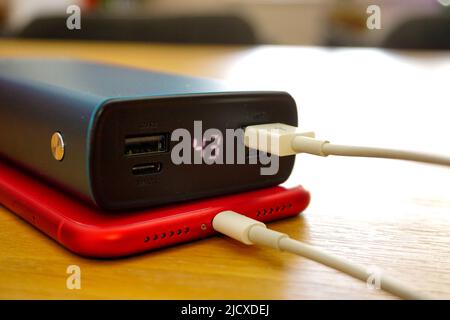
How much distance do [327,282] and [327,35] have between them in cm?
396

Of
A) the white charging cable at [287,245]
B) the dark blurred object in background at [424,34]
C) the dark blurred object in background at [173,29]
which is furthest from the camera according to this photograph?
the dark blurred object in background at [173,29]

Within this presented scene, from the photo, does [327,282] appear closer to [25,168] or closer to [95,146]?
[95,146]

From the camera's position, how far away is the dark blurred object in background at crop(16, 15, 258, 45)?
2.56 meters

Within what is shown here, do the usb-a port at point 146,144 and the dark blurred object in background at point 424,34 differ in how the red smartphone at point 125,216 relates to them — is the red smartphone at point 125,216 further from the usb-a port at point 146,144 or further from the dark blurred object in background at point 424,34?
the dark blurred object in background at point 424,34

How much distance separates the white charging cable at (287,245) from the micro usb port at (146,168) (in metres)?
0.06

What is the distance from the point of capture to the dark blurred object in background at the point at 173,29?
8.41 ft

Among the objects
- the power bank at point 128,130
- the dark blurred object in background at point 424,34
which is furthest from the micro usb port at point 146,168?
the dark blurred object in background at point 424,34

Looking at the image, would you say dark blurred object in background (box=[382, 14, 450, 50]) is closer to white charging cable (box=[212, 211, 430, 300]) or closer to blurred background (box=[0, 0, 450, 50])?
blurred background (box=[0, 0, 450, 50])

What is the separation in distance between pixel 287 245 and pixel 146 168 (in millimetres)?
118

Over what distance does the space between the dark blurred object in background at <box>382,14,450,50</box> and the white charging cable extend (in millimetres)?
2100

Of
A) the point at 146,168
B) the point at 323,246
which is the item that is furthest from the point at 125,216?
the point at 323,246

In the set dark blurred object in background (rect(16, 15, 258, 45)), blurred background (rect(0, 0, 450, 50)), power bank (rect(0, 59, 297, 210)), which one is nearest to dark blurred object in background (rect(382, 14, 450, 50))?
blurred background (rect(0, 0, 450, 50))

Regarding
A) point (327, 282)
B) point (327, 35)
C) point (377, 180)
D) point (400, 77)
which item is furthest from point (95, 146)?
point (327, 35)

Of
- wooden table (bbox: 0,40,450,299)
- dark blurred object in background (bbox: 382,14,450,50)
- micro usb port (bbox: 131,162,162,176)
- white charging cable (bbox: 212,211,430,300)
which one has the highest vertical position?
dark blurred object in background (bbox: 382,14,450,50)
